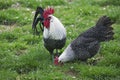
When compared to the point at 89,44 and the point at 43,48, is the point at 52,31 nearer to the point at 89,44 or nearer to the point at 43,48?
the point at 89,44

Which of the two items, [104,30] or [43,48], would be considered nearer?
[104,30]

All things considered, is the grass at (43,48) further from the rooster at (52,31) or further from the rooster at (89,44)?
the rooster at (52,31)

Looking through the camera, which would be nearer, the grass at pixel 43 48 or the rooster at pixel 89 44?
the grass at pixel 43 48

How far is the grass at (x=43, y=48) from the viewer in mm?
8250

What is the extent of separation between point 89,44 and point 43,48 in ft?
4.96

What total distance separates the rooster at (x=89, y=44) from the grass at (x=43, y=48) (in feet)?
0.66

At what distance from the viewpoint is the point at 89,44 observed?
341 inches

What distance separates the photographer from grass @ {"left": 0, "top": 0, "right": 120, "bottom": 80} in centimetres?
825

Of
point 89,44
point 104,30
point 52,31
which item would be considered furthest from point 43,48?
point 104,30

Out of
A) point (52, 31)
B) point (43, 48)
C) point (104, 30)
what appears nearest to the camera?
point (52, 31)

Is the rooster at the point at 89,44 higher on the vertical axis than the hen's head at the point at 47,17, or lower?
lower

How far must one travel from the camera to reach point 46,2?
1352 centimetres

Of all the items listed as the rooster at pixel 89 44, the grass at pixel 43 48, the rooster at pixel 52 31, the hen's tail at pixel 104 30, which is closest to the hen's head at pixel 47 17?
the rooster at pixel 52 31

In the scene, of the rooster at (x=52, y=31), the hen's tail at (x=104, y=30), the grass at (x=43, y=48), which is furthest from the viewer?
the hen's tail at (x=104, y=30)
